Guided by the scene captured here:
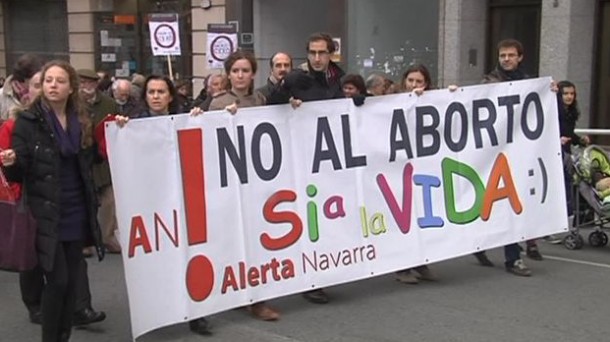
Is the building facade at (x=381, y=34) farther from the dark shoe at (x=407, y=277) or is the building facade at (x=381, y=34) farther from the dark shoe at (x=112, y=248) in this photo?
the dark shoe at (x=407, y=277)

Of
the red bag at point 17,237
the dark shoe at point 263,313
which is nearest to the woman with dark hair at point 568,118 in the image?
the dark shoe at point 263,313

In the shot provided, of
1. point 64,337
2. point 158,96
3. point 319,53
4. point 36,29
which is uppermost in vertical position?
point 36,29

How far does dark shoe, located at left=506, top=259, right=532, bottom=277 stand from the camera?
7.09 m

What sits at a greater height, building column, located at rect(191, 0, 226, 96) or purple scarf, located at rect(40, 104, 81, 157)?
building column, located at rect(191, 0, 226, 96)

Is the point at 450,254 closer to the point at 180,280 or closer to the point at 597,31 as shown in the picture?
the point at 180,280

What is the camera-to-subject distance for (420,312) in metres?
6.12

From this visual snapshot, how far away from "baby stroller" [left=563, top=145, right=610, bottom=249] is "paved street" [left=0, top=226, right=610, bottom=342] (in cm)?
88

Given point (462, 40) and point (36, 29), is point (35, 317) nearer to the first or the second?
point (462, 40)

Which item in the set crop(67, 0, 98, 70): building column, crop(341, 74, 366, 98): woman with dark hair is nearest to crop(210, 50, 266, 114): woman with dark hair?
crop(341, 74, 366, 98): woman with dark hair

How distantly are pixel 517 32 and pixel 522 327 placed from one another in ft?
28.6

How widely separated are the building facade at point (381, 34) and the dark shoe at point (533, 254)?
526 cm

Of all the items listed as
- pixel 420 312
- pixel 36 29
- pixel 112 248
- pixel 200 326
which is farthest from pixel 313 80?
pixel 36 29

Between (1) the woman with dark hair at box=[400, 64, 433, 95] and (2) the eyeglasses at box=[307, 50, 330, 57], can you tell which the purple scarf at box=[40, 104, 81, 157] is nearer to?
(2) the eyeglasses at box=[307, 50, 330, 57]

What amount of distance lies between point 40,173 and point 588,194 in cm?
538
